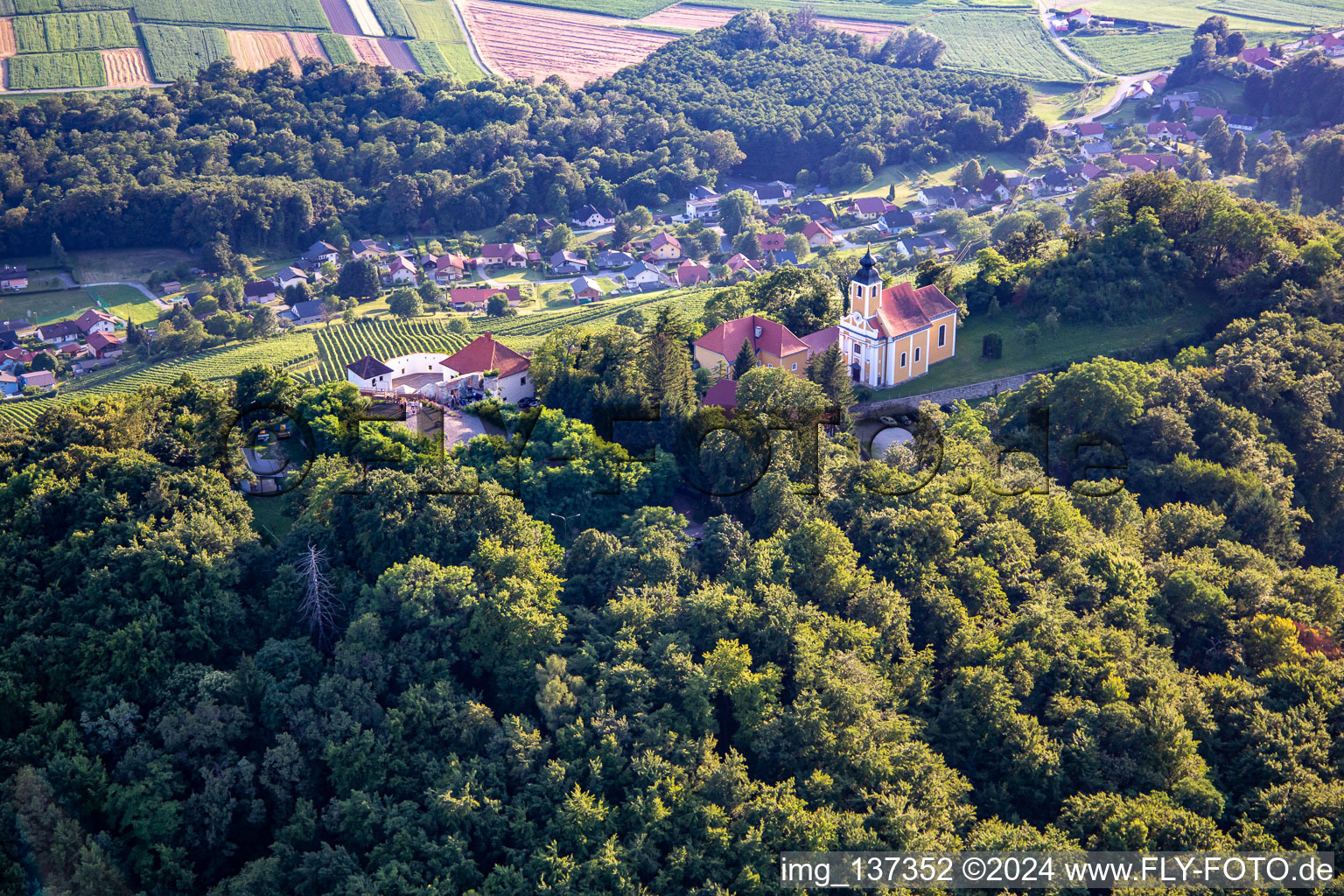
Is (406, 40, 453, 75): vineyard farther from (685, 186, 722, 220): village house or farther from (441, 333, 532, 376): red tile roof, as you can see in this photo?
(441, 333, 532, 376): red tile roof

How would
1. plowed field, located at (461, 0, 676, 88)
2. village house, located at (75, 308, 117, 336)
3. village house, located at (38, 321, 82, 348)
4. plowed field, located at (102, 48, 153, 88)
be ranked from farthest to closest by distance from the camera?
plowed field, located at (461, 0, 676, 88) → plowed field, located at (102, 48, 153, 88) → village house, located at (75, 308, 117, 336) → village house, located at (38, 321, 82, 348)

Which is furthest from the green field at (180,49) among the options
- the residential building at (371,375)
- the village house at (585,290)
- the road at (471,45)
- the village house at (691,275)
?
the residential building at (371,375)

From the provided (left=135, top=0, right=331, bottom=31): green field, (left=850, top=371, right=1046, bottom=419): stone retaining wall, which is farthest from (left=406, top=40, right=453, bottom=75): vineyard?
(left=850, top=371, right=1046, bottom=419): stone retaining wall

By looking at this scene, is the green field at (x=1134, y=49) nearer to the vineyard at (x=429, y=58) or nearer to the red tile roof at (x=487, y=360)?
the vineyard at (x=429, y=58)

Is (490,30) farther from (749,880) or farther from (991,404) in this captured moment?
(749,880)

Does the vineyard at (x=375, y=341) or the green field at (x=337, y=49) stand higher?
the green field at (x=337, y=49)

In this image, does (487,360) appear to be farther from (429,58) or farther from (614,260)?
(429,58)
